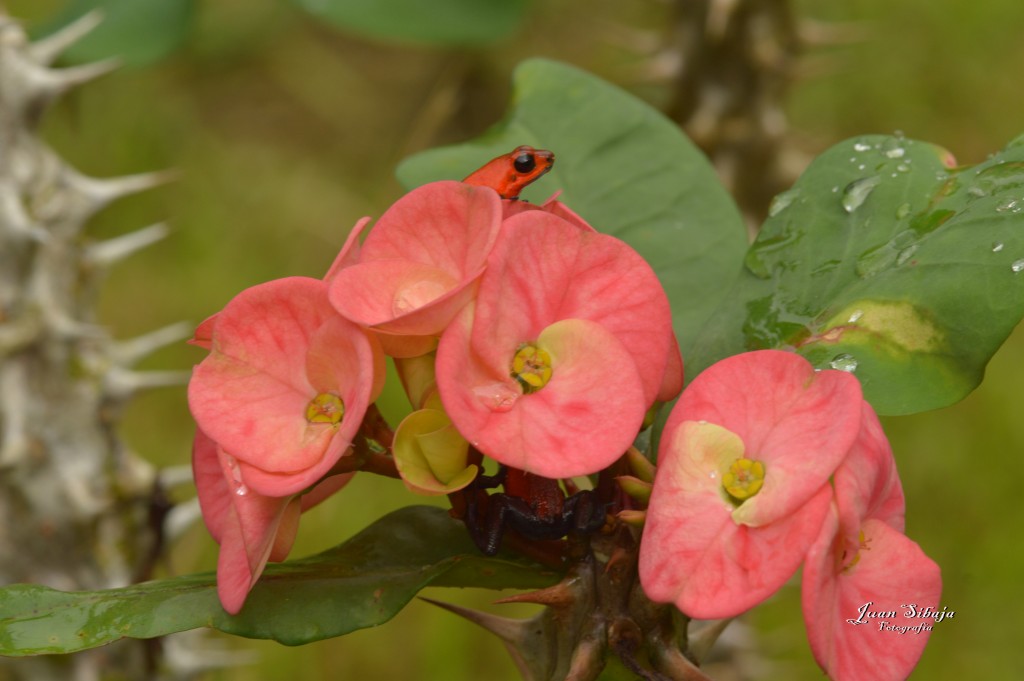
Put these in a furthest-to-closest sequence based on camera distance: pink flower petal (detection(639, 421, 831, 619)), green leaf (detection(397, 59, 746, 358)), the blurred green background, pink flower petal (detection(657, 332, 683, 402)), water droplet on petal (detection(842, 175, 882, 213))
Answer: the blurred green background, green leaf (detection(397, 59, 746, 358)), water droplet on petal (detection(842, 175, 882, 213)), pink flower petal (detection(657, 332, 683, 402)), pink flower petal (detection(639, 421, 831, 619))

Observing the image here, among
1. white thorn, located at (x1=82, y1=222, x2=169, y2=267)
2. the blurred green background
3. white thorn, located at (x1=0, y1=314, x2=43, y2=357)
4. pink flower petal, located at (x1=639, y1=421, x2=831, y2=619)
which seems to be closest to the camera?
pink flower petal, located at (x1=639, y1=421, x2=831, y2=619)

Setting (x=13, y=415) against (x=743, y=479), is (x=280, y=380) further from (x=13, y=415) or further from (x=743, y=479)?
(x=13, y=415)

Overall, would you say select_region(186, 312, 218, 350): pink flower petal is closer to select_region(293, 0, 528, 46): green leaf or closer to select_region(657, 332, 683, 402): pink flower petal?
select_region(657, 332, 683, 402): pink flower petal

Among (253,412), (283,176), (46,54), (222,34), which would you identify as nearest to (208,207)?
(283,176)

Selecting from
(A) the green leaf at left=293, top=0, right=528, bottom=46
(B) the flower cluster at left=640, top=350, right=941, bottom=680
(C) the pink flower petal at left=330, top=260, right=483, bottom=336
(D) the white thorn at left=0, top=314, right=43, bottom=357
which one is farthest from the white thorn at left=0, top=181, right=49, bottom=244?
(B) the flower cluster at left=640, top=350, right=941, bottom=680

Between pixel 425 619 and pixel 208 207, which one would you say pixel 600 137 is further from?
pixel 208 207

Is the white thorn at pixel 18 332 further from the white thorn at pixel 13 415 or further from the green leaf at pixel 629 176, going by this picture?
the green leaf at pixel 629 176
